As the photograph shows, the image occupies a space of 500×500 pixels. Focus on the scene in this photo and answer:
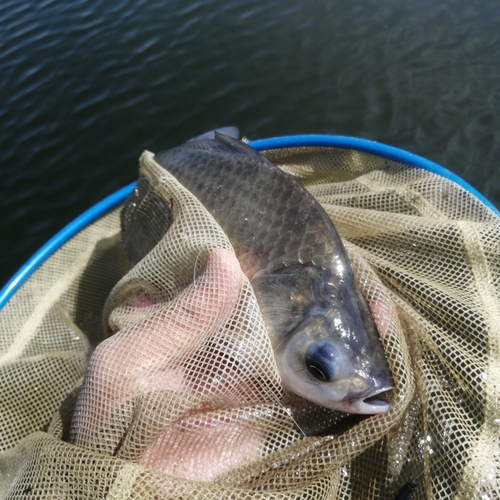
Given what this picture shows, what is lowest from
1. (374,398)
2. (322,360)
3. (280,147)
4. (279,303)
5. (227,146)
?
(374,398)

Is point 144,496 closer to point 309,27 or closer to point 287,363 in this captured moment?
point 287,363

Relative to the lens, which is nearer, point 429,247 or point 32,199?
point 429,247

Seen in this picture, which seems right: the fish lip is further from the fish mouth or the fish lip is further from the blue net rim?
the blue net rim

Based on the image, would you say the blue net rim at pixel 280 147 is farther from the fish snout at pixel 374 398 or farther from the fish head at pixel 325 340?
the fish snout at pixel 374 398

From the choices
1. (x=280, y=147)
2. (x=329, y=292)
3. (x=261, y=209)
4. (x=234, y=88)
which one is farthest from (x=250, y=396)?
(x=234, y=88)

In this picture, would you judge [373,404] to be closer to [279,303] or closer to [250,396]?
[250,396]

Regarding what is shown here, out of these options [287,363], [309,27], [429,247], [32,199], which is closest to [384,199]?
[429,247]
